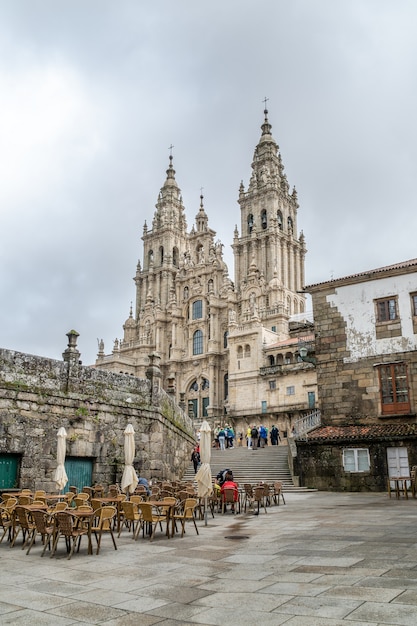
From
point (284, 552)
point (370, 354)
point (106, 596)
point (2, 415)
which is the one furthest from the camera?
point (370, 354)

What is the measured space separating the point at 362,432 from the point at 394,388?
2296 mm

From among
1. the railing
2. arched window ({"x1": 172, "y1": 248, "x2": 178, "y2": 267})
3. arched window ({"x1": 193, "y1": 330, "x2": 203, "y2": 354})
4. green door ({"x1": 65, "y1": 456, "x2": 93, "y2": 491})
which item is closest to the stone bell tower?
arched window ({"x1": 193, "y1": 330, "x2": 203, "y2": 354})

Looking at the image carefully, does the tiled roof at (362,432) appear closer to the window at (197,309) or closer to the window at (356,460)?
the window at (356,460)

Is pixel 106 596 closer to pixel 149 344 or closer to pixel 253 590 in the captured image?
pixel 253 590

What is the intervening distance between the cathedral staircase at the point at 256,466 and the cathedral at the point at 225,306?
16106 millimetres

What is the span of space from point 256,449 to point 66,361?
14217 mm

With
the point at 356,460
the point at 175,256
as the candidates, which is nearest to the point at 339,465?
the point at 356,460

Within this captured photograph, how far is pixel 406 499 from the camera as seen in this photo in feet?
55.0

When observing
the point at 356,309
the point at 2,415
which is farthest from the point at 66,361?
the point at 356,309

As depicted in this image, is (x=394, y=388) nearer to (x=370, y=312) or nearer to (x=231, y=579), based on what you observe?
(x=370, y=312)

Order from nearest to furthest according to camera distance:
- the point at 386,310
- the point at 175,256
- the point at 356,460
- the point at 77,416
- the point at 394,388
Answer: the point at 77,416
the point at 356,460
the point at 394,388
the point at 386,310
the point at 175,256

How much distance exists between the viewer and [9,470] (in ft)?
51.9

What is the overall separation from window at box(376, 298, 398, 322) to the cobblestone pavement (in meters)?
12.8

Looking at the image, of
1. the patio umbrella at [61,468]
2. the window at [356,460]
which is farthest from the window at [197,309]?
the patio umbrella at [61,468]
